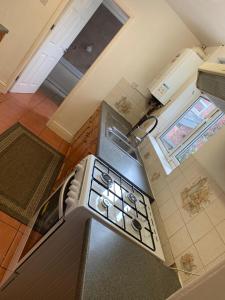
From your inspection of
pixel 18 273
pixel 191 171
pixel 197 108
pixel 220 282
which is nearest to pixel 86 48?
pixel 197 108

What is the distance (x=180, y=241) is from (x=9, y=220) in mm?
1119

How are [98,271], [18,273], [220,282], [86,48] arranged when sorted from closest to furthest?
[220,282]
[98,271]
[18,273]
[86,48]

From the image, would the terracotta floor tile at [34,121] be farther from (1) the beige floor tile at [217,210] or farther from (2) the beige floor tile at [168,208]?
(1) the beige floor tile at [217,210]

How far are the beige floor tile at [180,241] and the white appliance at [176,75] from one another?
71.6 inches

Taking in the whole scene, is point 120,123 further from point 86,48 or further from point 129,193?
point 86,48

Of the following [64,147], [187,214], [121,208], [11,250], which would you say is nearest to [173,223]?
[187,214]

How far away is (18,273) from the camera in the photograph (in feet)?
3.95

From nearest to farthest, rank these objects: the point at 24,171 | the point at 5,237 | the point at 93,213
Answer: the point at 93,213
the point at 5,237
the point at 24,171

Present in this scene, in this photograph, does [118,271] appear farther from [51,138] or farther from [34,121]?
[34,121]

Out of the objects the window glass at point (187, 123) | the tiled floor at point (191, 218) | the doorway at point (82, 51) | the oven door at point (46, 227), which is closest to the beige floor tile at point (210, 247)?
the tiled floor at point (191, 218)

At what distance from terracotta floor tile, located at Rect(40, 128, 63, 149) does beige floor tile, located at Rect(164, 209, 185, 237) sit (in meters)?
1.72

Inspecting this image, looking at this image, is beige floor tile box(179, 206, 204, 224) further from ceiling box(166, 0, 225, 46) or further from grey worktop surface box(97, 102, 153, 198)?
ceiling box(166, 0, 225, 46)

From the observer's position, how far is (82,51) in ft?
18.7

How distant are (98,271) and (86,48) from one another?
18.4 feet
